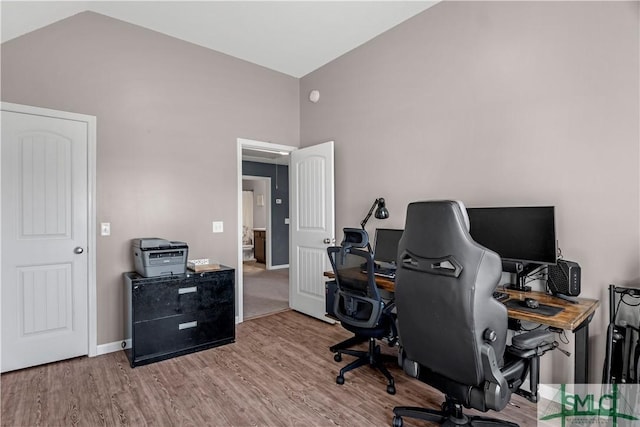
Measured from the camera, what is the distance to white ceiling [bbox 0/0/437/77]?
266cm

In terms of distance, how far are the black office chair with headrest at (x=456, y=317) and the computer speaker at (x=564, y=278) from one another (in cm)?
51

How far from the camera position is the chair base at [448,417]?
172 cm

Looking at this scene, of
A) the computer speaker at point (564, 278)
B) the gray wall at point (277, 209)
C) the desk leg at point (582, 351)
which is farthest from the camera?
the gray wall at point (277, 209)

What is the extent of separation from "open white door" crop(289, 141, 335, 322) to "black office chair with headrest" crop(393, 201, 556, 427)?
2.05m

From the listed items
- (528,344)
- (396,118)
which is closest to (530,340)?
(528,344)

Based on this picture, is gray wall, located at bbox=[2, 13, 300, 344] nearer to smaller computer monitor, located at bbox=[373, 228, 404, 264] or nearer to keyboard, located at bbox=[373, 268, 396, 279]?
smaller computer monitor, located at bbox=[373, 228, 404, 264]

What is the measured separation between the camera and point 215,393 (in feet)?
7.54

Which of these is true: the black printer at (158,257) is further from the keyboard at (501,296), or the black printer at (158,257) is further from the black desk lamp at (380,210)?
the keyboard at (501,296)

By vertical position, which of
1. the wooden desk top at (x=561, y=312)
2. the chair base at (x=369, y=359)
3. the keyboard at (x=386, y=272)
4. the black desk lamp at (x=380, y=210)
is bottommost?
the chair base at (x=369, y=359)

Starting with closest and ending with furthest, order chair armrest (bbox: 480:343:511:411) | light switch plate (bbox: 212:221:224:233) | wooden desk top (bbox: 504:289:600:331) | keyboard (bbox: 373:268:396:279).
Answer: chair armrest (bbox: 480:343:511:411), wooden desk top (bbox: 504:289:600:331), keyboard (bbox: 373:268:396:279), light switch plate (bbox: 212:221:224:233)

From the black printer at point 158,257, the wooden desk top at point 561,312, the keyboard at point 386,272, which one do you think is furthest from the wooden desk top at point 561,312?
the black printer at point 158,257

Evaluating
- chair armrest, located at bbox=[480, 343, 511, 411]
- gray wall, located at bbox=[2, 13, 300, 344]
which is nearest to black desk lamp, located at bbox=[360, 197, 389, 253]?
gray wall, located at bbox=[2, 13, 300, 344]

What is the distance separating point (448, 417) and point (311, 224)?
247 centimetres

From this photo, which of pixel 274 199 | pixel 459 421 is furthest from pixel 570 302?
pixel 274 199
